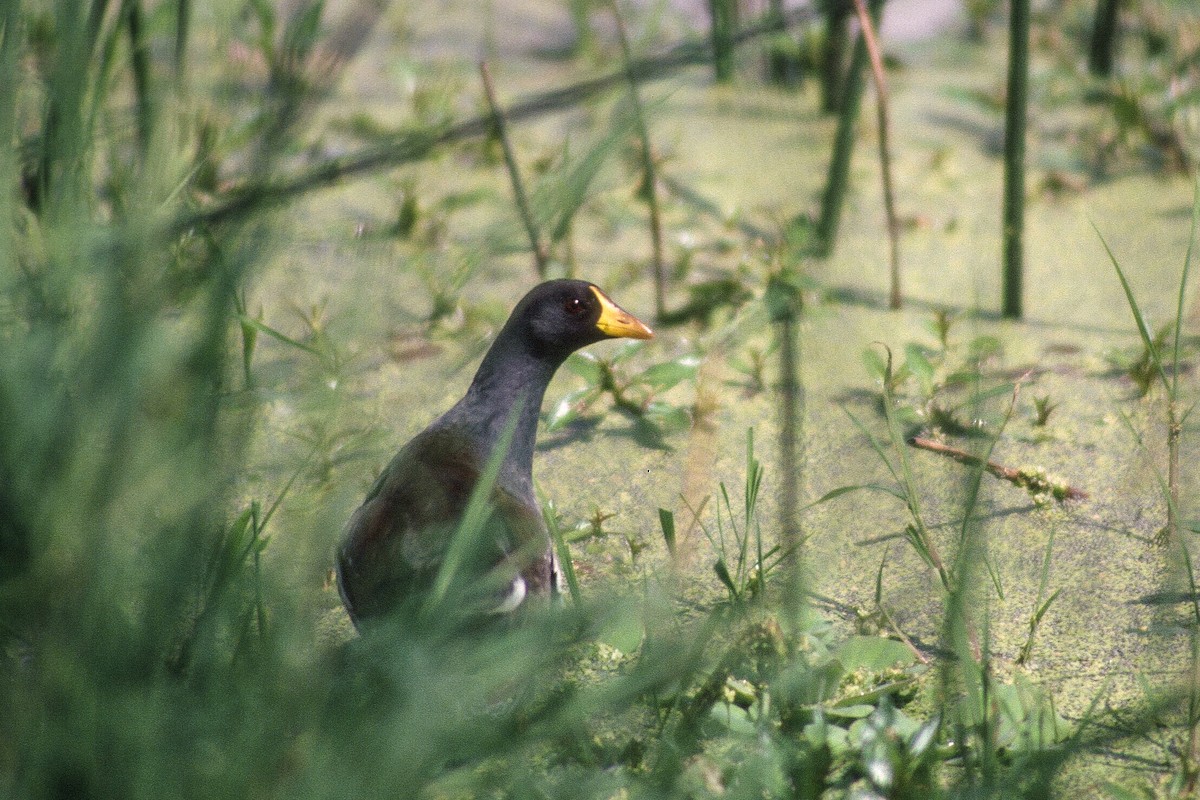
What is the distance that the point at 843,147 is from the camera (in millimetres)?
2152

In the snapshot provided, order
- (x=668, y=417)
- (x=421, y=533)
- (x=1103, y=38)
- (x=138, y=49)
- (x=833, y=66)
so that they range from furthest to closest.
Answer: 1. (x=1103, y=38)
2. (x=833, y=66)
3. (x=668, y=417)
4. (x=138, y=49)
5. (x=421, y=533)

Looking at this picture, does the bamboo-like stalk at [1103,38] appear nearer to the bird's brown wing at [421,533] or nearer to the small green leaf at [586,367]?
the small green leaf at [586,367]

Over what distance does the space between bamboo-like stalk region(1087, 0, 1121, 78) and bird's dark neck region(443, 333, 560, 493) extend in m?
1.63

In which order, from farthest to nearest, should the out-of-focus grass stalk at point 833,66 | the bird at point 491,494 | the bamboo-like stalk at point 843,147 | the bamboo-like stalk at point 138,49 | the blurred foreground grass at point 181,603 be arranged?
the out-of-focus grass stalk at point 833,66 → the bamboo-like stalk at point 843,147 → the bamboo-like stalk at point 138,49 → the bird at point 491,494 → the blurred foreground grass at point 181,603

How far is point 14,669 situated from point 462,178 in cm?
172

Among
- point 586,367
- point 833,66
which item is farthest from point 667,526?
point 833,66

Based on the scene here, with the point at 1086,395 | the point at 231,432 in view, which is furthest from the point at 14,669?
the point at 1086,395

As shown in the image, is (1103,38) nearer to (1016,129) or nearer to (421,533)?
(1016,129)

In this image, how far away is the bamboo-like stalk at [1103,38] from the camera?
2773 mm

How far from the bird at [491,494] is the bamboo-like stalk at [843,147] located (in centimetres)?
51

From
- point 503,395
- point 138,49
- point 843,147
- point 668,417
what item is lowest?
point 668,417

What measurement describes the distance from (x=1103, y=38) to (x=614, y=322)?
5.12ft

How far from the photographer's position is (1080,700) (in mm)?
1465

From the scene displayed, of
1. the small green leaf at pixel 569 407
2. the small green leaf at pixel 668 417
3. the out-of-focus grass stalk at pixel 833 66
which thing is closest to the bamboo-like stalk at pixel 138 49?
the small green leaf at pixel 569 407
